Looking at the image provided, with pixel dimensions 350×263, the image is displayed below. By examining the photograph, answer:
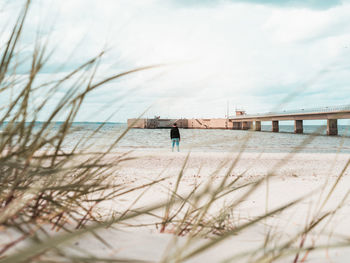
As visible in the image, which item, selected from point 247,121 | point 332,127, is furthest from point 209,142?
point 247,121

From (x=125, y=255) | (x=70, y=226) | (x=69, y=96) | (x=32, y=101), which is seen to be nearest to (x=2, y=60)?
(x=32, y=101)

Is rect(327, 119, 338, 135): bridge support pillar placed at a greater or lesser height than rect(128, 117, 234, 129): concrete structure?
lesser

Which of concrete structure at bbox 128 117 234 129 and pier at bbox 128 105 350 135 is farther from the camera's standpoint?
concrete structure at bbox 128 117 234 129

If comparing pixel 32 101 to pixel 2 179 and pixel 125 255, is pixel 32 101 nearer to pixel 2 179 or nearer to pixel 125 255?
pixel 2 179

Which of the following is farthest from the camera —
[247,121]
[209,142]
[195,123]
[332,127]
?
[195,123]

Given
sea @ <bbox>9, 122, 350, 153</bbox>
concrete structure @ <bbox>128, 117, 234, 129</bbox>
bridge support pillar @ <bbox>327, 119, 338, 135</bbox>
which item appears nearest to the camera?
sea @ <bbox>9, 122, 350, 153</bbox>

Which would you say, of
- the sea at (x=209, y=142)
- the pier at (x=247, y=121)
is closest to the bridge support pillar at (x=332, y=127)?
the pier at (x=247, y=121)

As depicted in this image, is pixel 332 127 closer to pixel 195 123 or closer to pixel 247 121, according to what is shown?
pixel 247 121

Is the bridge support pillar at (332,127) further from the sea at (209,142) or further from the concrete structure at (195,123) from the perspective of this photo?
the concrete structure at (195,123)

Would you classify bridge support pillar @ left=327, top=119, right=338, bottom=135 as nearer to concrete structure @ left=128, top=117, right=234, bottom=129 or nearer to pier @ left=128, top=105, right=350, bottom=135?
pier @ left=128, top=105, right=350, bottom=135

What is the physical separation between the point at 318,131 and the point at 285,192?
415 cm

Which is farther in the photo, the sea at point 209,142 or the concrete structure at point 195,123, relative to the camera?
the concrete structure at point 195,123

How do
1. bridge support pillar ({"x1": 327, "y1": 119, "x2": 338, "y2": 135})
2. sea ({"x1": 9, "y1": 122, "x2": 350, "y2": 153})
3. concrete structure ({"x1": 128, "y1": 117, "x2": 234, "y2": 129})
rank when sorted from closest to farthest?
sea ({"x1": 9, "y1": 122, "x2": 350, "y2": 153})
bridge support pillar ({"x1": 327, "y1": 119, "x2": 338, "y2": 135})
concrete structure ({"x1": 128, "y1": 117, "x2": 234, "y2": 129})

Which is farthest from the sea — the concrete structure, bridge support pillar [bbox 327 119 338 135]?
the concrete structure
